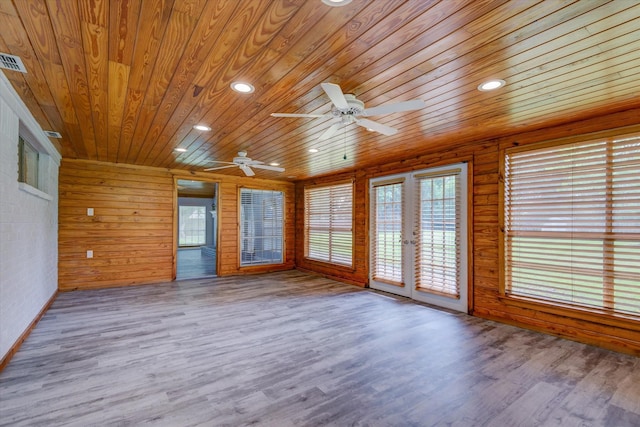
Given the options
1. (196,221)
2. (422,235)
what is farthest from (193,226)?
(422,235)

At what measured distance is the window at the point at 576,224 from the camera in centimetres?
282

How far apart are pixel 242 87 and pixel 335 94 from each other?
0.85 metres

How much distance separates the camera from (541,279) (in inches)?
132

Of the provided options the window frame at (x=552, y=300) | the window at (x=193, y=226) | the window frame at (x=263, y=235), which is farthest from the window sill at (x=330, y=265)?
the window at (x=193, y=226)

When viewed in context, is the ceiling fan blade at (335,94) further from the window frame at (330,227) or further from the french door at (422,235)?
the window frame at (330,227)

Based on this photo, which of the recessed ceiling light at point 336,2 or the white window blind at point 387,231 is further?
the white window blind at point 387,231

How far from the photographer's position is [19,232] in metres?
2.91

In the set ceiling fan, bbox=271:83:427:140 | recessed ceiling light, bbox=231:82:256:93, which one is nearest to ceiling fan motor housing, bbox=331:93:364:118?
ceiling fan, bbox=271:83:427:140

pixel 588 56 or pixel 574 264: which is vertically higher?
pixel 588 56

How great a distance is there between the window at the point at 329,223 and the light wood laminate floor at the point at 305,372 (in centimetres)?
231

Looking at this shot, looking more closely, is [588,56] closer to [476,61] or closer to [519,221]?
[476,61]

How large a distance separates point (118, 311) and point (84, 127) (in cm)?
245

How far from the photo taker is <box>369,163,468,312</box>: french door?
412cm

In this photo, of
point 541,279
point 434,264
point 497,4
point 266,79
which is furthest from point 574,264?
point 266,79
